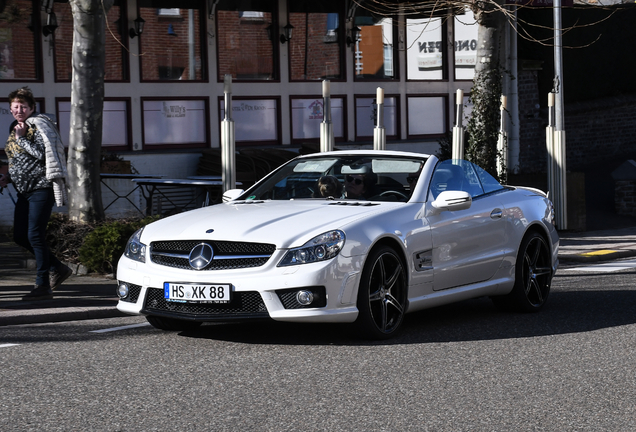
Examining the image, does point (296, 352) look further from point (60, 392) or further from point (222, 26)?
point (222, 26)

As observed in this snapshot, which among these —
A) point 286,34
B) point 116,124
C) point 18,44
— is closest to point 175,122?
point 116,124

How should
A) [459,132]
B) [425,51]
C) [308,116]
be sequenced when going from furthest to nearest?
[425,51], [308,116], [459,132]

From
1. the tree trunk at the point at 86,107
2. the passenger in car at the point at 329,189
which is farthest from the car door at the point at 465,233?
the tree trunk at the point at 86,107

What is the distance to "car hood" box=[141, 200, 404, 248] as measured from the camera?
24.1 ft

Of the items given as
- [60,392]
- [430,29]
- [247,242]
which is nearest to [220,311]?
[247,242]

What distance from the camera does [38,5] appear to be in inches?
787

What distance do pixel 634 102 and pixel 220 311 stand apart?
28.0m

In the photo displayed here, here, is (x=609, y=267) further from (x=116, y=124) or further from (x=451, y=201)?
(x=116, y=124)

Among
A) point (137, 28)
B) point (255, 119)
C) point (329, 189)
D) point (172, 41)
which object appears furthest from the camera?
point (255, 119)

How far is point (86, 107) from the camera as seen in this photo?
41.0ft

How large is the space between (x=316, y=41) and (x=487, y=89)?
23.6 feet

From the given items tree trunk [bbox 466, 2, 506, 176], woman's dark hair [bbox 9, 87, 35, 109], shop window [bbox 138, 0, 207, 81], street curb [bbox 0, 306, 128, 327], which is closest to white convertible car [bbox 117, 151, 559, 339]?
street curb [bbox 0, 306, 128, 327]

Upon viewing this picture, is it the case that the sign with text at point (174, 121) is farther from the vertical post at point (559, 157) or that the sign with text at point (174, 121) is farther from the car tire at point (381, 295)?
the car tire at point (381, 295)

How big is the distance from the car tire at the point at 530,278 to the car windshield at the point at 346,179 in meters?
1.42
